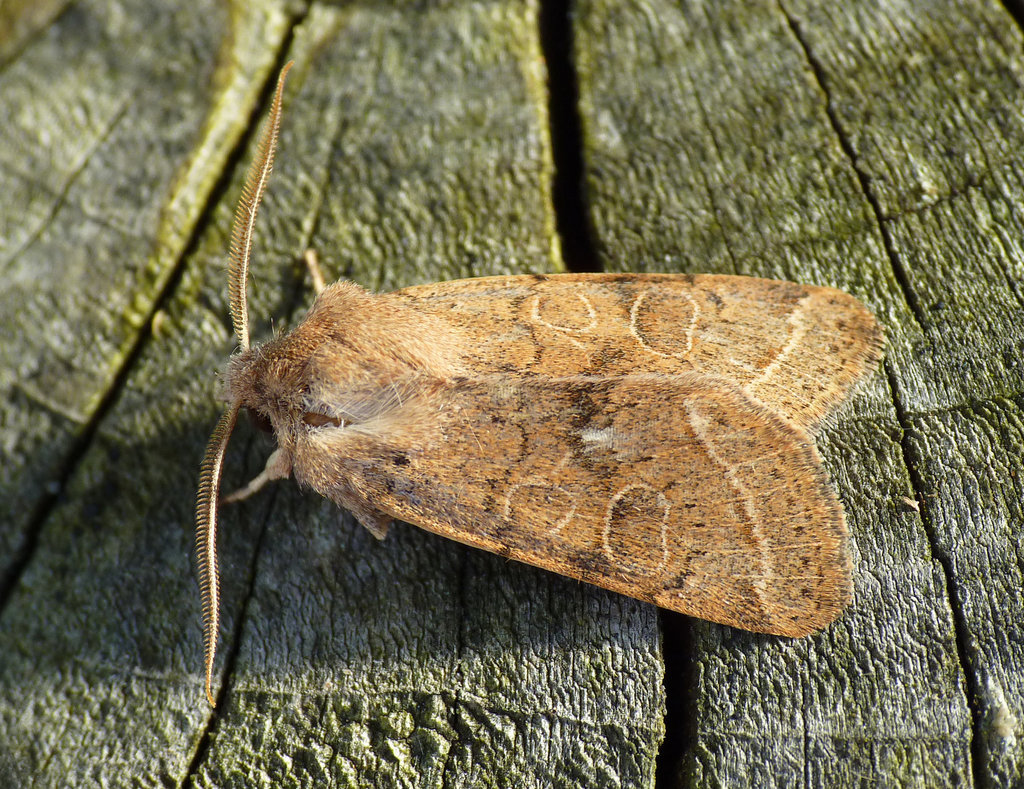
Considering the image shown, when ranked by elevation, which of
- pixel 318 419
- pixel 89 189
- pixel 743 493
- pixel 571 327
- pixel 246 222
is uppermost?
pixel 89 189

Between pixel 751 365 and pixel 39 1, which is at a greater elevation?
pixel 39 1

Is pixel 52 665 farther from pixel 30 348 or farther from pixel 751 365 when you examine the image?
pixel 751 365

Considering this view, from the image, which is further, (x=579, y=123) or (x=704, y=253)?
(x=579, y=123)

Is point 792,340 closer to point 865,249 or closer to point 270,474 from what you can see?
point 865,249

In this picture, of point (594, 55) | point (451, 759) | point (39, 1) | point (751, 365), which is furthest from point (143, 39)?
point (451, 759)

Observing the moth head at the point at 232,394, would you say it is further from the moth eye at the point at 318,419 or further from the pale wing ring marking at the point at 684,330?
the pale wing ring marking at the point at 684,330

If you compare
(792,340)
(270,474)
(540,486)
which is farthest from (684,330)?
(270,474)
